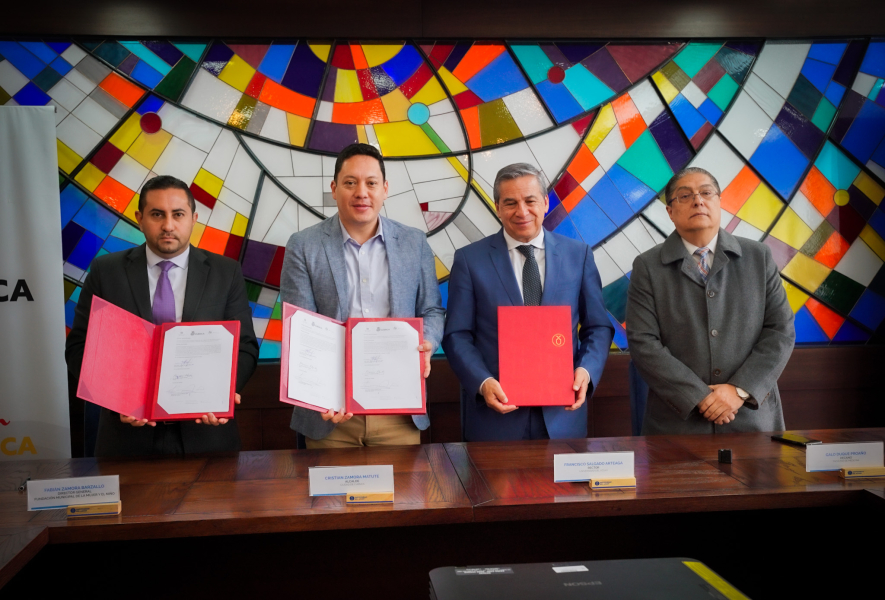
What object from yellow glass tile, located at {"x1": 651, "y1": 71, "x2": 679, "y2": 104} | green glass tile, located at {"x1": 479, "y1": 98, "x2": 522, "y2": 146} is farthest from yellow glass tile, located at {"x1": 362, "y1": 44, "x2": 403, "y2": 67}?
yellow glass tile, located at {"x1": 651, "y1": 71, "x2": 679, "y2": 104}

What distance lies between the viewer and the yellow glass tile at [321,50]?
3.19 metres

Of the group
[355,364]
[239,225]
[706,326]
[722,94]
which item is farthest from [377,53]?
[706,326]

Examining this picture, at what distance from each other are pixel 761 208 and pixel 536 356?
2178 mm

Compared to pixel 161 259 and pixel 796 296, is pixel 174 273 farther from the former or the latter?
pixel 796 296

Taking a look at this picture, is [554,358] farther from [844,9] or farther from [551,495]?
[844,9]

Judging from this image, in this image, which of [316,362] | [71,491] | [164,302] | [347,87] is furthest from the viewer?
[347,87]

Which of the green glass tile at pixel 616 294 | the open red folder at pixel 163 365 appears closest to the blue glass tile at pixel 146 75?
the open red folder at pixel 163 365

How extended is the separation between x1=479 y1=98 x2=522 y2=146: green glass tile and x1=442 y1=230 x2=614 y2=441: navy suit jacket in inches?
43.3

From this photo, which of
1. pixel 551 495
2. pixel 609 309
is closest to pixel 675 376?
pixel 551 495

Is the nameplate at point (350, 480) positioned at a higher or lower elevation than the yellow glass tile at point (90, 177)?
lower

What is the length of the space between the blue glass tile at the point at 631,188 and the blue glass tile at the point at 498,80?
689 mm

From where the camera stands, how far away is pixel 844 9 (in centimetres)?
340

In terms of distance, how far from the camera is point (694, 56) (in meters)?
3.38

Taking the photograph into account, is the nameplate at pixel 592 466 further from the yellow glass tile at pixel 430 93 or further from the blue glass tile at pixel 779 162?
the blue glass tile at pixel 779 162
